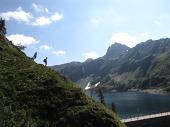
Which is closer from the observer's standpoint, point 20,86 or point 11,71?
point 20,86

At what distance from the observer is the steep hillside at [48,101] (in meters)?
64.1

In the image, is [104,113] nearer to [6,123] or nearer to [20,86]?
[20,86]

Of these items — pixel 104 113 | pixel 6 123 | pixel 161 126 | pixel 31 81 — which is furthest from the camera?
pixel 161 126

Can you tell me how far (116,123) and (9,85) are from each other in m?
22.6

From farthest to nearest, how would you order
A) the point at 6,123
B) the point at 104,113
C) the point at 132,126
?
the point at 132,126, the point at 104,113, the point at 6,123

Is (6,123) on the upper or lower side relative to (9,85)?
lower

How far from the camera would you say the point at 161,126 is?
4291 inches

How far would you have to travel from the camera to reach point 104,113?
6756 cm

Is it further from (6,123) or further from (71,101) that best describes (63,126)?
(6,123)

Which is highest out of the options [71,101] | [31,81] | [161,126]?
[31,81]

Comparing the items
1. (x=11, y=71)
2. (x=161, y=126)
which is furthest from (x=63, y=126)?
(x=161, y=126)

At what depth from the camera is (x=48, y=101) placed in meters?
68.5

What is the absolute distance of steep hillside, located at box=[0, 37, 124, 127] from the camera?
64.1 meters

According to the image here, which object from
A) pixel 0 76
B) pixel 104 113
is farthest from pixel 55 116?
pixel 0 76
